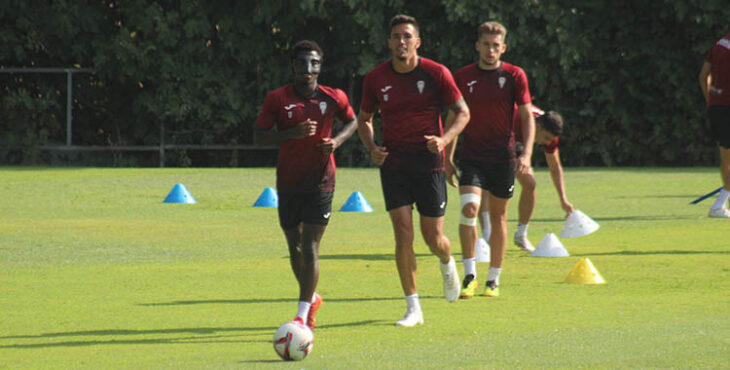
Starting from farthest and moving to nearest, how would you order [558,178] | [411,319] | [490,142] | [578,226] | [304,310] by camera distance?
1. [558,178]
2. [578,226]
3. [490,142]
4. [411,319]
5. [304,310]

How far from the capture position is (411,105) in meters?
7.92

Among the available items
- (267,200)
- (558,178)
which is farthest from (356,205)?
(558,178)

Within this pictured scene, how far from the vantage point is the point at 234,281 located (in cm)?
982

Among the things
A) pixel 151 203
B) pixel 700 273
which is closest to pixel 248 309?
pixel 700 273

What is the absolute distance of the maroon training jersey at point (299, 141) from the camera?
7508mm

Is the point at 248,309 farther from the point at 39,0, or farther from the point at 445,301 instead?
the point at 39,0

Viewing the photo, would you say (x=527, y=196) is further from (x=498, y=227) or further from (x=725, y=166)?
(x=725, y=166)

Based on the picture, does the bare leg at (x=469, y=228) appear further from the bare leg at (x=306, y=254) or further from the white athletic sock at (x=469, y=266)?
the bare leg at (x=306, y=254)

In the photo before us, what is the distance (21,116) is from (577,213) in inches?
740

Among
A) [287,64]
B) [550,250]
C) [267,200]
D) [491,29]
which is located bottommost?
[267,200]

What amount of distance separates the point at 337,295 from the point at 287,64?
67.6ft

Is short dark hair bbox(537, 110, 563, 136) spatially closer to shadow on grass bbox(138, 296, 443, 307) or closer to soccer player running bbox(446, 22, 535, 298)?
soccer player running bbox(446, 22, 535, 298)

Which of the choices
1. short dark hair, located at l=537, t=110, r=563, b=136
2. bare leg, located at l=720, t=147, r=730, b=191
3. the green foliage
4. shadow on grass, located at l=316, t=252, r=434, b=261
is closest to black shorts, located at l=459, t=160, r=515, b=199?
shadow on grass, located at l=316, t=252, r=434, b=261

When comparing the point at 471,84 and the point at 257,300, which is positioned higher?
the point at 471,84
